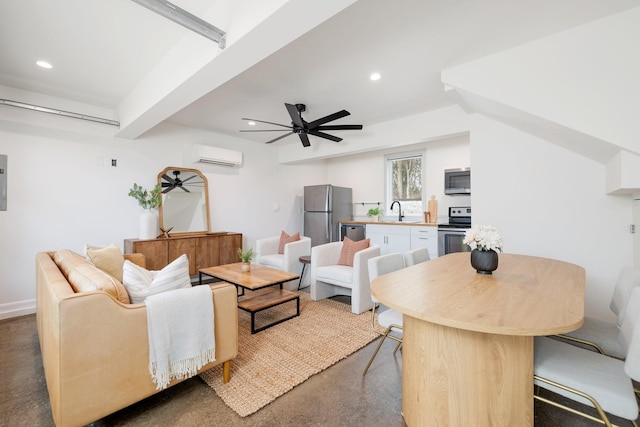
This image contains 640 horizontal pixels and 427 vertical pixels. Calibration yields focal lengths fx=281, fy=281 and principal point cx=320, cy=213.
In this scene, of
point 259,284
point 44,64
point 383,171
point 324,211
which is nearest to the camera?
point 44,64

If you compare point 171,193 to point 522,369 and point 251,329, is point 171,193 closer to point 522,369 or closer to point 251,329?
point 251,329

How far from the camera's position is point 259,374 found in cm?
201

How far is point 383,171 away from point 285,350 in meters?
4.28

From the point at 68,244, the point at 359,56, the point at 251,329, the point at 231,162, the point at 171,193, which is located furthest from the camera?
the point at 231,162

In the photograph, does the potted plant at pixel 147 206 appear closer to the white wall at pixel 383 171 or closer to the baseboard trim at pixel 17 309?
the baseboard trim at pixel 17 309

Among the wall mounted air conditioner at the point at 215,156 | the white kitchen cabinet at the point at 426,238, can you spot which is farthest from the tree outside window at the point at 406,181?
the wall mounted air conditioner at the point at 215,156

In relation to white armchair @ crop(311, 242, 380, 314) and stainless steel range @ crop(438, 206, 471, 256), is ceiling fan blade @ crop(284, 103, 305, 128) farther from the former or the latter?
stainless steel range @ crop(438, 206, 471, 256)

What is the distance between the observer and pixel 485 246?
69.4 inches

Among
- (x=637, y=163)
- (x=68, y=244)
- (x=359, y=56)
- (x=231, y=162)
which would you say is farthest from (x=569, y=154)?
(x=68, y=244)

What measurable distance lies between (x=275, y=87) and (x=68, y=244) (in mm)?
3228

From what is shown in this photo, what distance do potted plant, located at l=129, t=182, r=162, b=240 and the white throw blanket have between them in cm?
266

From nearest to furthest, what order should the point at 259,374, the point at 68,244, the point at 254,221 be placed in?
1. the point at 259,374
2. the point at 68,244
3. the point at 254,221

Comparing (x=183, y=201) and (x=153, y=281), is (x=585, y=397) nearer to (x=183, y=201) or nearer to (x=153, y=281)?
(x=153, y=281)

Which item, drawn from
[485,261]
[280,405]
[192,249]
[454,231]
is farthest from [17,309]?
[454,231]
